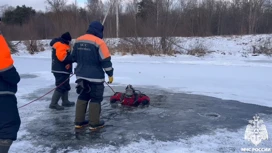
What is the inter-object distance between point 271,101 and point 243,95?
87 cm

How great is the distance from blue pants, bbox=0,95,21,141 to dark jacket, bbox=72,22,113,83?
74.9 inches

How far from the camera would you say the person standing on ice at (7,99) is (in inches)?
115

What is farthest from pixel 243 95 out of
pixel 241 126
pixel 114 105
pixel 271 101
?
pixel 114 105

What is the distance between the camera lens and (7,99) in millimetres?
3082

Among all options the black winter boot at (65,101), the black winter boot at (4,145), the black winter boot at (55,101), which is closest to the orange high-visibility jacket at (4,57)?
the black winter boot at (4,145)

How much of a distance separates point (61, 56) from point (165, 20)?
53.0ft

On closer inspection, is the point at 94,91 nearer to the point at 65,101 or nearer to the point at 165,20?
the point at 65,101

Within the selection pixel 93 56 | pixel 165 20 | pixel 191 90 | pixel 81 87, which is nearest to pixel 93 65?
pixel 93 56

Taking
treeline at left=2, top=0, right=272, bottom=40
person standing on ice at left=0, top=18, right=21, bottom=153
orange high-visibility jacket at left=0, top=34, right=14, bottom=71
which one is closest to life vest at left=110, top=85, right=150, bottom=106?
person standing on ice at left=0, top=18, right=21, bottom=153

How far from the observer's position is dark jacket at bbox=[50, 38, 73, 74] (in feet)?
19.9

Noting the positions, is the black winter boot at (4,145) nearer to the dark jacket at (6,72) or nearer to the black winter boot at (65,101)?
the dark jacket at (6,72)

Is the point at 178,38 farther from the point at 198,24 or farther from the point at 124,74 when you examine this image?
the point at 124,74

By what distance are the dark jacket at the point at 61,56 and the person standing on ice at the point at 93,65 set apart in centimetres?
99

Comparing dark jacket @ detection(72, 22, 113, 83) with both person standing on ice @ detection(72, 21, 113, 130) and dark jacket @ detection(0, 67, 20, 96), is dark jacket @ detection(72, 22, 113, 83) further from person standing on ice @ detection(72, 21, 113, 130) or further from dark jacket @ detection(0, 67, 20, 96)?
dark jacket @ detection(0, 67, 20, 96)
